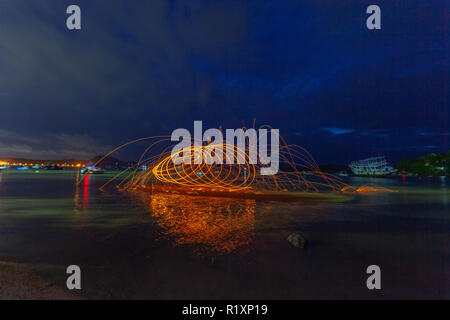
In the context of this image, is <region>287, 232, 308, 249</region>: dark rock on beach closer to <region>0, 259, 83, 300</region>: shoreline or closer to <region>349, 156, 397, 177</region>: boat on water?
<region>0, 259, 83, 300</region>: shoreline

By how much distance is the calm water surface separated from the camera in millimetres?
4273

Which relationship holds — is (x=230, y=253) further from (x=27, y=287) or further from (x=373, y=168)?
(x=373, y=168)

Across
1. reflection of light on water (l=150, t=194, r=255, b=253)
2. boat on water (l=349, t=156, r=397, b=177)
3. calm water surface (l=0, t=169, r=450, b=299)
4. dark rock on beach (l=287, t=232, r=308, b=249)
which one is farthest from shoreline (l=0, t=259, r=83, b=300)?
boat on water (l=349, t=156, r=397, b=177)

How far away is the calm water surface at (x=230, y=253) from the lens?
427 centimetres

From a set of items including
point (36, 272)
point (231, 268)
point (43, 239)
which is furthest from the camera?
point (43, 239)

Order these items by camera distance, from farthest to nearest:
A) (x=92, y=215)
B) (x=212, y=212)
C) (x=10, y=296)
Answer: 1. (x=212, y=212)
2. (x=92, y=215)
3. (x=10, y=296)

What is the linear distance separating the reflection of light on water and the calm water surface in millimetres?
33

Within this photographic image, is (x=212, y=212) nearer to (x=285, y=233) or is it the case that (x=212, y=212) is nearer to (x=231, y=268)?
(x=285, y=233)

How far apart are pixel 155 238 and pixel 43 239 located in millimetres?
3073

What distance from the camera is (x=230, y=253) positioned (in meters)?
5.87

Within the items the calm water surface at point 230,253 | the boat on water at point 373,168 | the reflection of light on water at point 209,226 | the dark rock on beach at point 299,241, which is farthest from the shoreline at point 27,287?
the boat on water at point 373,168

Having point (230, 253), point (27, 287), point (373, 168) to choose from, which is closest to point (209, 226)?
point (230, 253)

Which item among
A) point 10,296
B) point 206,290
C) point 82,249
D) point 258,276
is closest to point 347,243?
point 258,276

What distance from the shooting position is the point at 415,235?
798 centimetres
